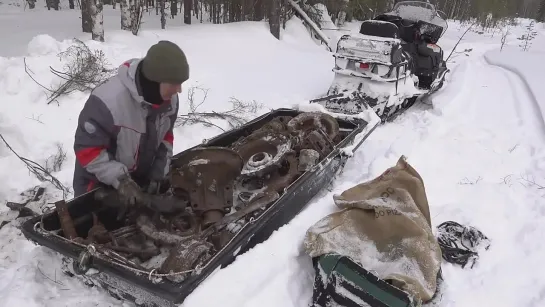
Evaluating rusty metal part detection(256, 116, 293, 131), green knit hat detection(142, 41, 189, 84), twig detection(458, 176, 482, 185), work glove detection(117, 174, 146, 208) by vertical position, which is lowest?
twig detection(458, 176, 482, 185)

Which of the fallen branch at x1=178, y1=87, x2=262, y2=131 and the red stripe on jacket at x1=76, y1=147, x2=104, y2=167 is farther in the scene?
the fallen branch at x1=178, y1=87, x2=262, y2=131

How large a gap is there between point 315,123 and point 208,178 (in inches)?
56.8

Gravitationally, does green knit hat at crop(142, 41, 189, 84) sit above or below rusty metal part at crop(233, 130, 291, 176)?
above

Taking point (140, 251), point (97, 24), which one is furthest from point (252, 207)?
point (97, 24)

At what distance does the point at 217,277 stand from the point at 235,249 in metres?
0.20

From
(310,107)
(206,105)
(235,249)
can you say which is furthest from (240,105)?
(235,249)

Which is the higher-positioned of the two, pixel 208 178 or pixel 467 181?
pixel 208 178

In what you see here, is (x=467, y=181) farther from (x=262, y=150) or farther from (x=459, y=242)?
(x=262, y=150)

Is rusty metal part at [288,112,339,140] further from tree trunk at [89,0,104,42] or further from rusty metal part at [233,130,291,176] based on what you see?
tree trunk at [89,0,104,42]

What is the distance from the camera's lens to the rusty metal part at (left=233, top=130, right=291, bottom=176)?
3.34m

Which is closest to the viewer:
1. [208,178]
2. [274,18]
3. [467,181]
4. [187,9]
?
[208,178]

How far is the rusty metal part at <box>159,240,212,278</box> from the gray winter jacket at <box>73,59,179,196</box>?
62 cm

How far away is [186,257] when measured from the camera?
2.19 meters

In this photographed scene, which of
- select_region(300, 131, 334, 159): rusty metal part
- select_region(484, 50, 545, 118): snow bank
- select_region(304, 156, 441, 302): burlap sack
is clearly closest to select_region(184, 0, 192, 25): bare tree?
select_region(484, 50, 545, 118): snow bank
